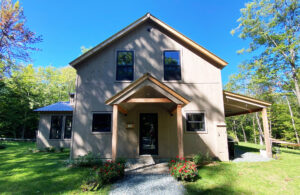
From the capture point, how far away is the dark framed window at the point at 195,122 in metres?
8.09

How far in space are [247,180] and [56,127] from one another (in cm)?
1354

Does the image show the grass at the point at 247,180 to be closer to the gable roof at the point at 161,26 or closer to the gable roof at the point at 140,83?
the gable roof at the point at 140,83

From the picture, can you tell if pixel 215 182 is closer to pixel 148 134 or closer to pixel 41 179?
pixel 148 134

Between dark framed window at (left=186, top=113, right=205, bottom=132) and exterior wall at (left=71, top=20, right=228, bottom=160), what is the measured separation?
27cm

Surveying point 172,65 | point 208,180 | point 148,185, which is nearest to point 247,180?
point 208,180

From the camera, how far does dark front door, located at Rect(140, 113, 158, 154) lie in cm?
808

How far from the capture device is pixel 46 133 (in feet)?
39.7

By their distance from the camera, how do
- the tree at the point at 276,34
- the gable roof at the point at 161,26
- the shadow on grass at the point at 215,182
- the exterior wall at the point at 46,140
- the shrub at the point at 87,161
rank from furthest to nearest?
the tree at the point at 276,34
the exterior wall at the point at 46,140
the gable roof at the point at 161,26
the shrub at the point at 87,161
the shadow on grass at the point at 215,182

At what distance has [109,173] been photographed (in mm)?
5078

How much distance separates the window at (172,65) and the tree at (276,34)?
11.2 metres

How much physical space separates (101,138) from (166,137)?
3553mm

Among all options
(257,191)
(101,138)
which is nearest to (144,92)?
(101,138)

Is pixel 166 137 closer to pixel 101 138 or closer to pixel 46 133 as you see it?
pixel 101 138

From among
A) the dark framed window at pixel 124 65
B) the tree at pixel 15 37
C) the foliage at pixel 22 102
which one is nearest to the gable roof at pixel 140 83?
the dark framed window at pixel 124 65
